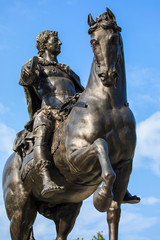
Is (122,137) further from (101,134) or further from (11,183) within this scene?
(11,183)

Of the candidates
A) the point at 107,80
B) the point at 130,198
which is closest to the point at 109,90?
the point at 107,80

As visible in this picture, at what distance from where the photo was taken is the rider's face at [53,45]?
1081 cm

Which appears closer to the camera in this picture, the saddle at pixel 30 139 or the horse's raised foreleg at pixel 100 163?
the horse's raised foreleg at pixel 100 163

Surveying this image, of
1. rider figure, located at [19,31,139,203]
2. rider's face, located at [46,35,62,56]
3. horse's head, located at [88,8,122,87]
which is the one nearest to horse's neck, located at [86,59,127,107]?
horse's head, located at [88,8,122,87]

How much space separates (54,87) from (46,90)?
0.17 metres

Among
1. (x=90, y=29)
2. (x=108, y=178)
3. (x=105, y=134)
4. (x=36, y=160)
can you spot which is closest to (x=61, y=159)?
(x=36, y=160)

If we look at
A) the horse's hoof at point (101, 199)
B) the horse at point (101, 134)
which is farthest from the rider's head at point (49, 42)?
the horse's hoof at point (101, 199)

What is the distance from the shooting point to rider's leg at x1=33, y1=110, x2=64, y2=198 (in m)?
8.88

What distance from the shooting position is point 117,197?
28.6 ft

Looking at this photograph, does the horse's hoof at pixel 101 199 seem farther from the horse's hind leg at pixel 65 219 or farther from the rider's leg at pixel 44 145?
the horse's hind leg at pixel 65 219

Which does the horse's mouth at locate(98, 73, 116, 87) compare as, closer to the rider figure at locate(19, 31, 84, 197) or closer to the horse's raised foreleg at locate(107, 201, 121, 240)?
the rider figure at locate(19, 31, 84, 197)

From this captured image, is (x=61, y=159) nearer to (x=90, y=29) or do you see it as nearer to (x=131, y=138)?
(x=131, y=138)

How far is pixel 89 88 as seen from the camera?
870 centimetres

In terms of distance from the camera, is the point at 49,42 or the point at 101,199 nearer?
the point at 101,199
